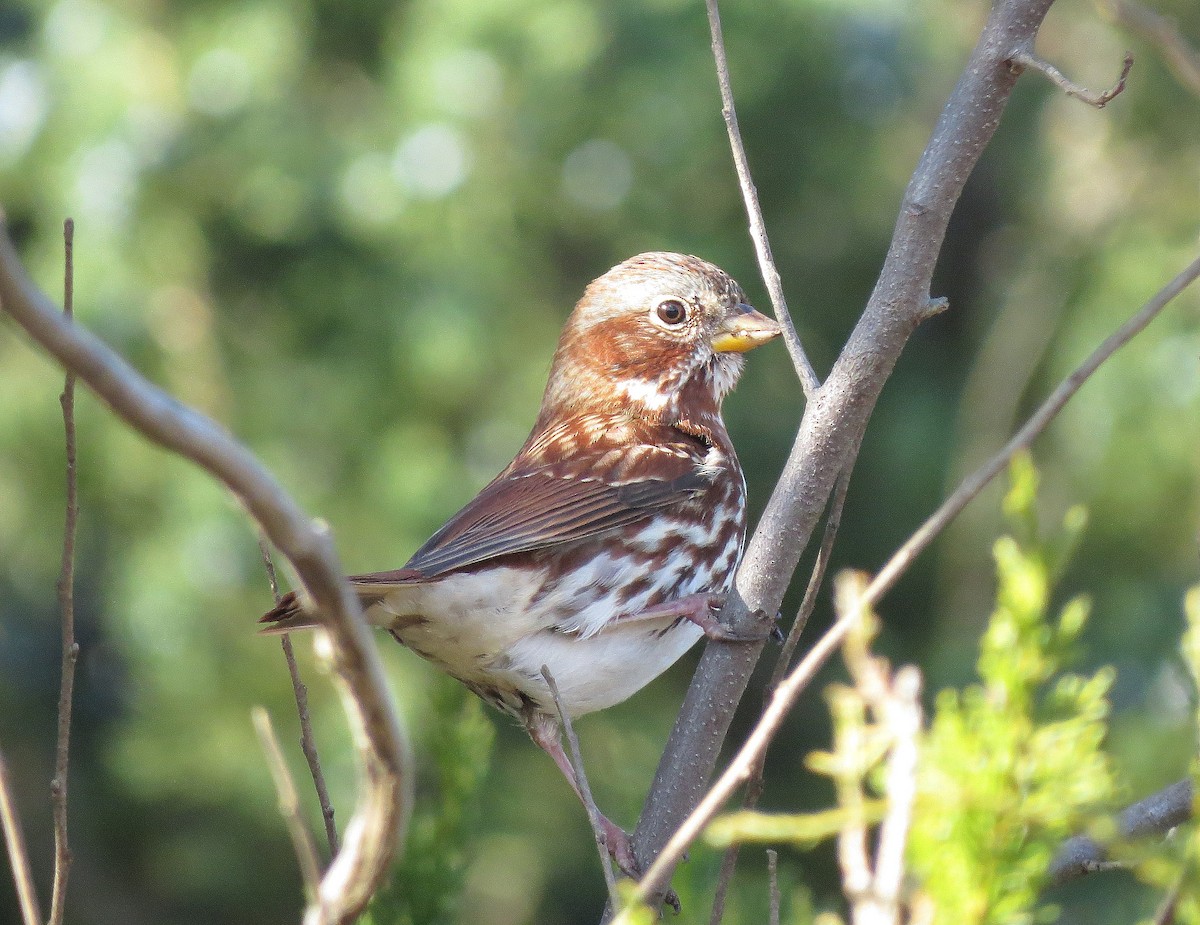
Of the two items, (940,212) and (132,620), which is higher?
(132,620)

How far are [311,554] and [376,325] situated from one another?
6.01 metres

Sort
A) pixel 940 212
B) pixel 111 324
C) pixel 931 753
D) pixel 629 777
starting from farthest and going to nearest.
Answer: pixel 111 324 → pixel 629 777 → pixel 940 212 → pixel 931 753

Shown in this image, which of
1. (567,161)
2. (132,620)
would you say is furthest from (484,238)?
(132,620)

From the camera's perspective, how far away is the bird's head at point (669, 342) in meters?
4.02

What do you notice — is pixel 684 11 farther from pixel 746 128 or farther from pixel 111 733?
pixel 111 733

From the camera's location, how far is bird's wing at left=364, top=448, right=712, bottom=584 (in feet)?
11.0

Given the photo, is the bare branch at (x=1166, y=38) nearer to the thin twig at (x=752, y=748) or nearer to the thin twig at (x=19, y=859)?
the thin twig at (x=752, y=748)

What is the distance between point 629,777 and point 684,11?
5139 mm

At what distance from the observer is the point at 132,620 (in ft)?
22.3

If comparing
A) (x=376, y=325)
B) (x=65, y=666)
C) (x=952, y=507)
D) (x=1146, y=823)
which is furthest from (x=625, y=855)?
(x=376, y=325)

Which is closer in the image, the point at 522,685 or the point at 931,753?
the point at 931,753

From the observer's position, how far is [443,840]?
219cm

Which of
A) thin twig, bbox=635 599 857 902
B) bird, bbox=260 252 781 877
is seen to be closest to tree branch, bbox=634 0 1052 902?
bird, bbox=260 252 781 877

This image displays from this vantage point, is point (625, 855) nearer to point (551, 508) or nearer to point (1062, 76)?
point (551, 508)
